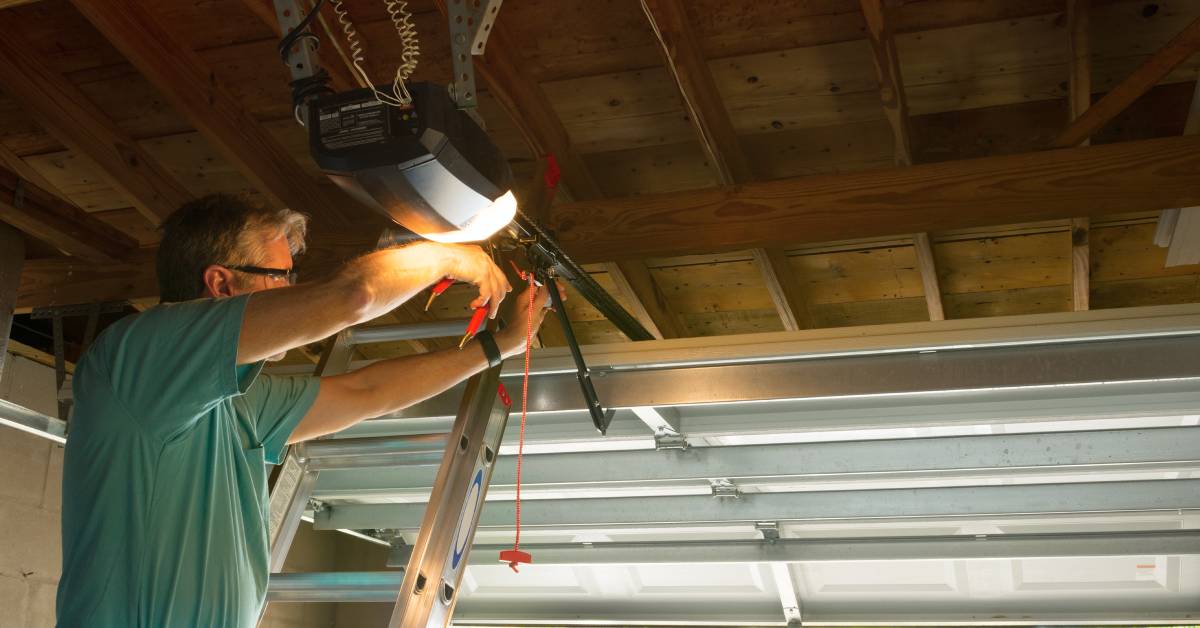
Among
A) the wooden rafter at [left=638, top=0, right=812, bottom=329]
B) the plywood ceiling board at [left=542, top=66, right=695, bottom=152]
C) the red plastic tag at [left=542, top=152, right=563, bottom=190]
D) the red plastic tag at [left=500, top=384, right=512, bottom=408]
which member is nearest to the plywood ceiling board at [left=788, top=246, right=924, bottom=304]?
the wooden rafter at [left=638, top=0, right=812, bottom=329]

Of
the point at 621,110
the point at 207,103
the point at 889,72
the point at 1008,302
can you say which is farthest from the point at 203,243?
the point at 1008,302

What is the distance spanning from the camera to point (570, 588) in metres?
4.27

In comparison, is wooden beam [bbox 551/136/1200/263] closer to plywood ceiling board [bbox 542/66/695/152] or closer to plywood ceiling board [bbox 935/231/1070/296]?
plywood ceiling board [bbox 542/66/695/152]

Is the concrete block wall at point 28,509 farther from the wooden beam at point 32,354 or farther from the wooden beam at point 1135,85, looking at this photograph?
the wooden beam at point 1135,85

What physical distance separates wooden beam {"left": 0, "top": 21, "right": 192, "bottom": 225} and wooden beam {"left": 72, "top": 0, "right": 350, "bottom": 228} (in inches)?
11.2

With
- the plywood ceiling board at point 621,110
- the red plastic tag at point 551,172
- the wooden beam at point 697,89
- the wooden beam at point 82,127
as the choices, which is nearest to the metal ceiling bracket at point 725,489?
the wooden beam at point 697,89

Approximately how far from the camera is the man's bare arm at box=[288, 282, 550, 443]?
2.12m

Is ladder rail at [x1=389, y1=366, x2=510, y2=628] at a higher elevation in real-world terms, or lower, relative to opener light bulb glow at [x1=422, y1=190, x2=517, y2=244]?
lower

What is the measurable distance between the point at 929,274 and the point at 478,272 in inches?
73.0

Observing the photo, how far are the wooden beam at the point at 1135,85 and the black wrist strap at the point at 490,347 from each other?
1365 millimetres

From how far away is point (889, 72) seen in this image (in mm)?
2492

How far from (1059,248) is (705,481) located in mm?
1365

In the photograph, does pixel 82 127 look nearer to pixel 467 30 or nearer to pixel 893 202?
pixel 467 30

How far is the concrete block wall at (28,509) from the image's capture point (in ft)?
13.5
